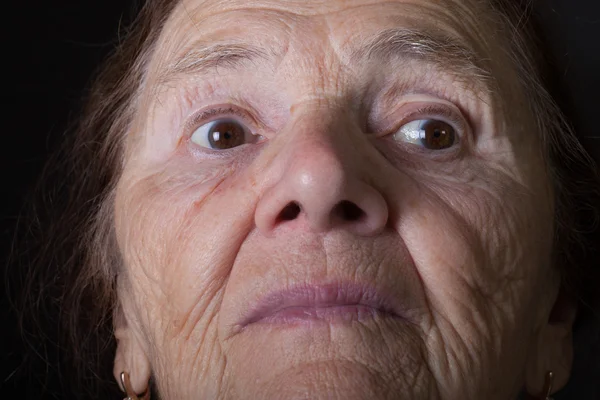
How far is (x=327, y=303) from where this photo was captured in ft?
4.56

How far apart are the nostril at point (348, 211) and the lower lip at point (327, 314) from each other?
146 millimetres

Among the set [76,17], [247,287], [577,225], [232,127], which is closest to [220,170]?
[232,127]

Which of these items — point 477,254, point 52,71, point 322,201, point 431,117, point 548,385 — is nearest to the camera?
point 322,201

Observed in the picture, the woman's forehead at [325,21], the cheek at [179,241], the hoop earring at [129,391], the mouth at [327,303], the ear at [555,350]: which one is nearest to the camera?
the mouth at [327,303]

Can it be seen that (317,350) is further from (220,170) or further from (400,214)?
(220,170)

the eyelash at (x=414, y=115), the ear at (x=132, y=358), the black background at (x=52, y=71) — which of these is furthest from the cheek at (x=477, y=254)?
the black background at (x=52, y=71)

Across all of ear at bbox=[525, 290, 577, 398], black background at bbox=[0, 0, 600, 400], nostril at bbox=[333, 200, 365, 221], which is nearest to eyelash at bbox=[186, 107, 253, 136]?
nostril at bbox=[333, 200, 365, 221]

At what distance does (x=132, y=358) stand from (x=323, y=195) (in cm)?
71

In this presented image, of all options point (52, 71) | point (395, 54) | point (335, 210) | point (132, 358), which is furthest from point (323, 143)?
point (52, 71)

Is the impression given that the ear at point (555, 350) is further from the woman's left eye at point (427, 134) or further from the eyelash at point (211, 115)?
the eyelash at point (211, 115)

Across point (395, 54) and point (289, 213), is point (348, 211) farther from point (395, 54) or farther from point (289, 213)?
point (395, 54)

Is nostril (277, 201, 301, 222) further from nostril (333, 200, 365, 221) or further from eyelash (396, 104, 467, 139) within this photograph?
eyelash (396, 104, 467, 139)

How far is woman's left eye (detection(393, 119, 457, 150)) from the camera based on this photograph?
1.65 meters

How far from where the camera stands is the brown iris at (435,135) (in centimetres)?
Result: 166
